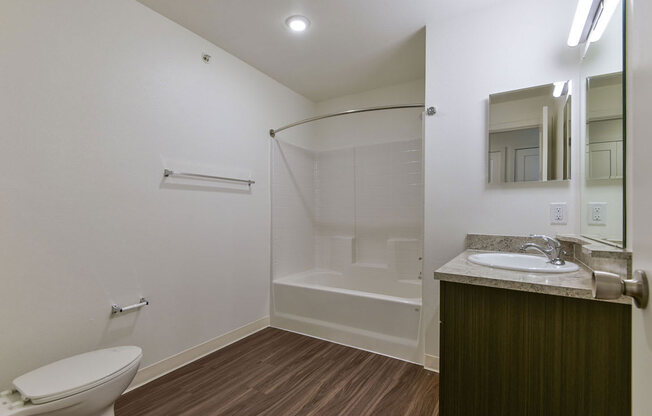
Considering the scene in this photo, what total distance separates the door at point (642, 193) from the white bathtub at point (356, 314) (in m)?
1.71

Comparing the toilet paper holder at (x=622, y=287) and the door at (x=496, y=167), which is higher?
the door at (x=496, y=167)

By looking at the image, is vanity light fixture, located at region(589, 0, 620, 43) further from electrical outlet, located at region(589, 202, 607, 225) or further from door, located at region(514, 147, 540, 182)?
electrical outlet, located at region(589, 202, 607, 225)

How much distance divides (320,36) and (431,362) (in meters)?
2.61

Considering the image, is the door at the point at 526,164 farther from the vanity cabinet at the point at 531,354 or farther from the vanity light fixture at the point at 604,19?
the vanity cabinet at the point at 531,354

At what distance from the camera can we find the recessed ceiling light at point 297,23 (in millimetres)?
2096

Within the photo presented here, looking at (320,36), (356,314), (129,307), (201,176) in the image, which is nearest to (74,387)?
(129,307)

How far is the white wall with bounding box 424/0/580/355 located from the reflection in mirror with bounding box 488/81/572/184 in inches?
1.9

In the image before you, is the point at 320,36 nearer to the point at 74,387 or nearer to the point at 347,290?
the point at 347,290

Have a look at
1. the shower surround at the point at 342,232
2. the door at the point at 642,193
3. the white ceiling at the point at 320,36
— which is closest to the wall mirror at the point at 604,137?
the door at the point at 642,193

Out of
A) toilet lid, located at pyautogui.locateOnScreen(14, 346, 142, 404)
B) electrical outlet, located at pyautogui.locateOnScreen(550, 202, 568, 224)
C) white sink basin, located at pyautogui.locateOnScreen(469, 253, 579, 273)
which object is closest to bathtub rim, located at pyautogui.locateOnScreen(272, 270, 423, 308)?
white sink basin, located at pyautogui.locateOnScreen(469, 253, 579, 273)

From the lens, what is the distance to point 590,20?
58.9 inches

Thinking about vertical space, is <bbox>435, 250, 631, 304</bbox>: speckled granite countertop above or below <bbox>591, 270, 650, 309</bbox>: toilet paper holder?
below

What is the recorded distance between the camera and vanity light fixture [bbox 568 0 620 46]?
1.35 meters

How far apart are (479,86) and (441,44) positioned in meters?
0.43
